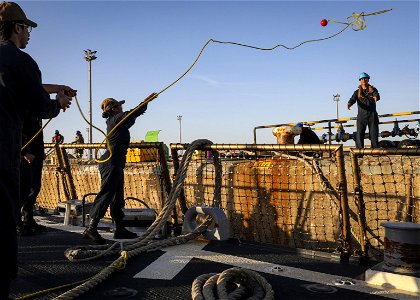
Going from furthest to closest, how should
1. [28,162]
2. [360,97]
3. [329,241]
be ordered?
1. [360,97]
2. [329,241]
3. [28,162]

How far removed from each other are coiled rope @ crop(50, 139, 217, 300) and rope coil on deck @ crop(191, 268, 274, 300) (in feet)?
2.53

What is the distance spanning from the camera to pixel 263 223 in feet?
21.1

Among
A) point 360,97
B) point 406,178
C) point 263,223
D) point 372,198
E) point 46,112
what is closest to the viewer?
point 46,112

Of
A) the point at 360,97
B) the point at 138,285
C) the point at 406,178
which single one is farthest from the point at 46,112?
the point at 360,97

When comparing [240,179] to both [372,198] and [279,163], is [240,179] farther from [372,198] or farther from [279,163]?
[372,198]

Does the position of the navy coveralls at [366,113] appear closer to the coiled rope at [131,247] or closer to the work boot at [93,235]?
the coiled rope at [131,247]

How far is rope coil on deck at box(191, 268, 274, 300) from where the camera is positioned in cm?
243

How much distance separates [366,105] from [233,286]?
281 inches

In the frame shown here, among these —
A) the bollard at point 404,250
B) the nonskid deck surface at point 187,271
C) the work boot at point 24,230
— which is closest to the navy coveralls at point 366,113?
the nonskid deck surface at point 187,271

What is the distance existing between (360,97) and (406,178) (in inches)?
152

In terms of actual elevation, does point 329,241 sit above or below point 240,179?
below

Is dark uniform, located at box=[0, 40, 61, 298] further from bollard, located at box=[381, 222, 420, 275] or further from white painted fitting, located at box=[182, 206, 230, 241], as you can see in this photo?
bollard, located at box=[381, 222, 420, 275]

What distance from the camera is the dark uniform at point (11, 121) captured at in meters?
2.01

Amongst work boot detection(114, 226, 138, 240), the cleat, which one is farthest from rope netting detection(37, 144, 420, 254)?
the cleat
